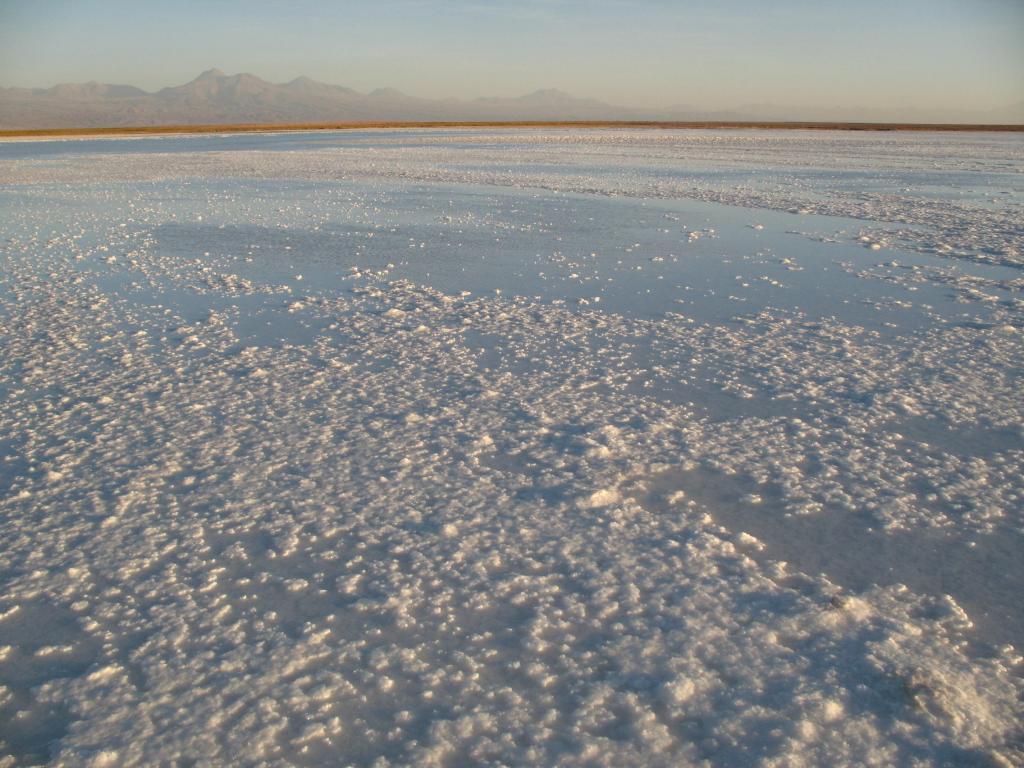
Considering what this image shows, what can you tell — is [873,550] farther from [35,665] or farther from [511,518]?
[35,665]

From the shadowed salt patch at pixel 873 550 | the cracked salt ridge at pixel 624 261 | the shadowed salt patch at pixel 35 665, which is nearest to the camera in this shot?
the shadowed salt patch at pixel 35 665

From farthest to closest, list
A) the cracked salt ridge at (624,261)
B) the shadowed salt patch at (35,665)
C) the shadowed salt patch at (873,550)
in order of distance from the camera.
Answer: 1. the cracked salt ridge at (624,261)
2. the shadowed salt patch at (873,550)
3. the shadowed salt patch at (35,665)

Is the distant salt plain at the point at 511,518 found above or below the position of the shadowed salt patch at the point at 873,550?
above

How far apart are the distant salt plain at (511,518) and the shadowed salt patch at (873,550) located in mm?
14

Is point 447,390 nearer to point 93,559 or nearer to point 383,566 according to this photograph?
point 383,566

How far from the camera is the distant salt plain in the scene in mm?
2111

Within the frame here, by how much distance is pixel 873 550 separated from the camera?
2910mm

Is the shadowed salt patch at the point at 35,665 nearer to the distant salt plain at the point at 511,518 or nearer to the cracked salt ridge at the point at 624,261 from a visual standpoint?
the distant salt plain at the point at 511,518

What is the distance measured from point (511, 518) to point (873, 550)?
1.38m

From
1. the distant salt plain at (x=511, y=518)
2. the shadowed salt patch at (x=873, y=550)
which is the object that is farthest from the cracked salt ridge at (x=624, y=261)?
the shadowed salt patch at (x=873, y=550)

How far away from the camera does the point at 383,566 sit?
2.81 m

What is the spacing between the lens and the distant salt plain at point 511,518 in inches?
83.1

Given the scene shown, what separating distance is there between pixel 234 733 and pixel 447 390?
2.66m

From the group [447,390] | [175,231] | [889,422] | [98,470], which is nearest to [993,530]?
[889,422]
